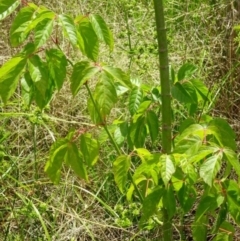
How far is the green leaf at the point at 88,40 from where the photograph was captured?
1.62 meters

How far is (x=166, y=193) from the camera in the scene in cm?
175

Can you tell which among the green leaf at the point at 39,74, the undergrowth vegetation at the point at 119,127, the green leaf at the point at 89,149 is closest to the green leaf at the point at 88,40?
the undergrowth vegetation at the point at 119,127

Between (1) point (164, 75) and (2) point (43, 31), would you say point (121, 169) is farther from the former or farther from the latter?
(2) point (43, 31)

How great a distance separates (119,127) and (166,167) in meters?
0.33

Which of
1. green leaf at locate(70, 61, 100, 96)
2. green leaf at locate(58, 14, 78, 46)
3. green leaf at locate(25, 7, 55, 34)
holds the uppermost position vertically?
green leaf at locate(25, 7, 55, 34)

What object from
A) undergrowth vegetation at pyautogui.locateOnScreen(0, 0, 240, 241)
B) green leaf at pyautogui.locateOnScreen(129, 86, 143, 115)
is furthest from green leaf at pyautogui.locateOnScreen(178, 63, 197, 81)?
green leaf at pyautogui.locateOnScreen(129, 86, 143, 115)

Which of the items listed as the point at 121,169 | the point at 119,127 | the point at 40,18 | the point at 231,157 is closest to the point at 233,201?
the point at 231,157

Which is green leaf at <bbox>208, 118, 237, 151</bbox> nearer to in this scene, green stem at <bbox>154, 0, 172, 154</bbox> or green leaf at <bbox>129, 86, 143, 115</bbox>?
green stem at <bbox>154, 0, 172, 154</bbox>

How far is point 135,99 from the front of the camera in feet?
6.10

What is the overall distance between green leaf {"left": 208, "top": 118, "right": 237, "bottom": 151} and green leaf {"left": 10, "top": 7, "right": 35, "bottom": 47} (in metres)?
0.53

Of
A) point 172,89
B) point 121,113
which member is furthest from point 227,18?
point 172,89

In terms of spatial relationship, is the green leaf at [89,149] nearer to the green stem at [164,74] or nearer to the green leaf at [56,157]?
the green leaf at [56,157]

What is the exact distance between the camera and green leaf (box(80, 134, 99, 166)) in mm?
1762

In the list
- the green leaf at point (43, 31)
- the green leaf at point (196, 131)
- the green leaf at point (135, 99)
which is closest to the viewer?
the green leaf at point (43, 31)
